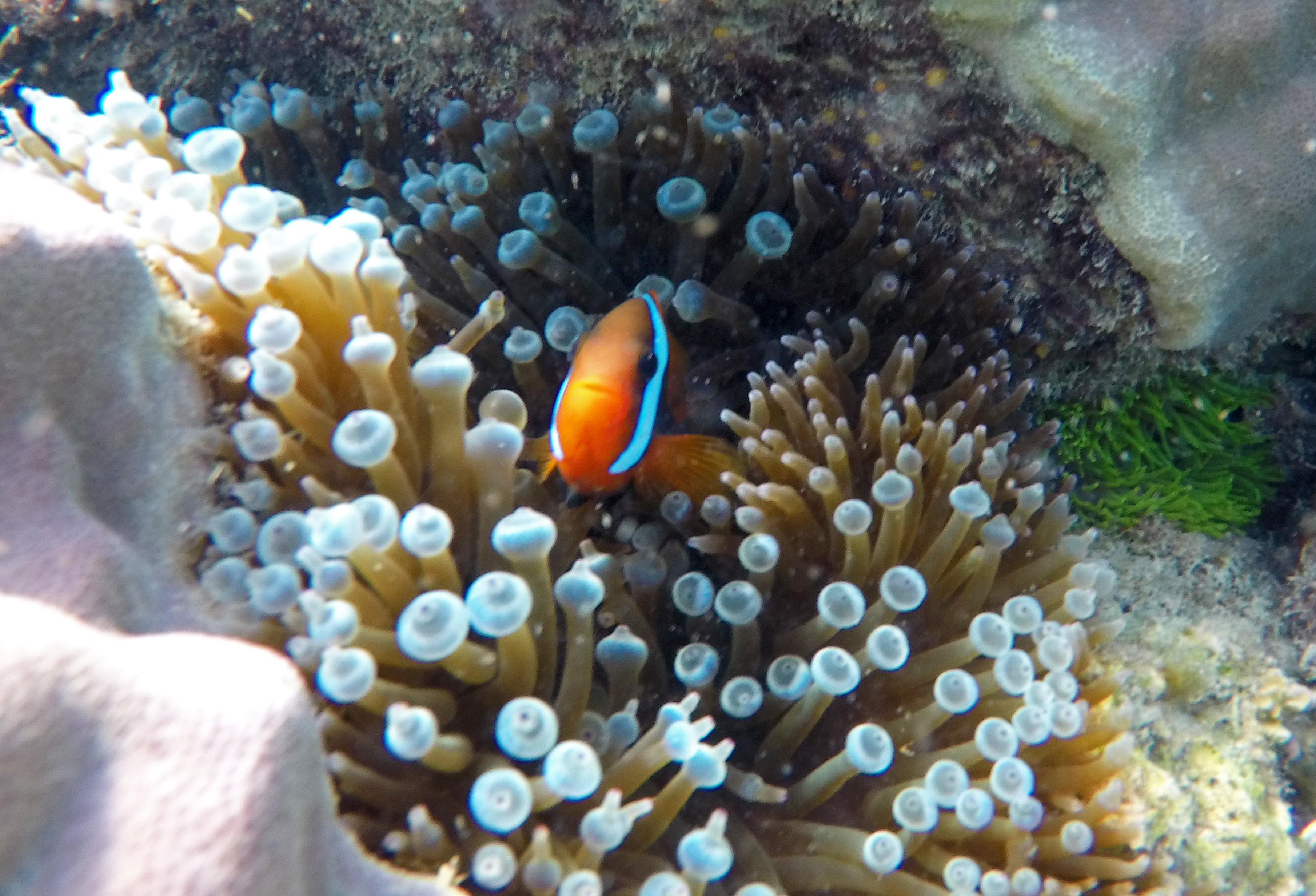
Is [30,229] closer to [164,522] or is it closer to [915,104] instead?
[164,522]

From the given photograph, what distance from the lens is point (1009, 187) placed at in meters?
2.19

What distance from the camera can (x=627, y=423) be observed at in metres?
1.77

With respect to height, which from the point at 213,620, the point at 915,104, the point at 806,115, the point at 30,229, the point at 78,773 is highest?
the point at 915,104

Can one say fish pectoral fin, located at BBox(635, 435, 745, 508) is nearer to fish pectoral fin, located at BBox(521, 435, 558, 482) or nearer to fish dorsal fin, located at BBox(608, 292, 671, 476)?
fish dorsal fin, located at BBox(608, 292, 671, 476)

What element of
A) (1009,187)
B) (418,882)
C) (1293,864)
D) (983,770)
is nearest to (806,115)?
(1009,187)

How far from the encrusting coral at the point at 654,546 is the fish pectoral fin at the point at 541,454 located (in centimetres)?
2

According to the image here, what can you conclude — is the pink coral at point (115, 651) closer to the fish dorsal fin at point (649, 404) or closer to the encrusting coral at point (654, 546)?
the encrusting coral at point (654, 546)

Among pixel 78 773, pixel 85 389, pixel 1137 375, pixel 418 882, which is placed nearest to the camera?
pixel 78 773

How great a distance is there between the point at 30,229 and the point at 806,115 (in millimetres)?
1783

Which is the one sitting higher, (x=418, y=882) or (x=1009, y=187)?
(x=1009, y=187)

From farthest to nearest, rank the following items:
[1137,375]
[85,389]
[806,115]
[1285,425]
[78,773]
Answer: [1285,425]
[1137,375]
[806,115]
[85,389]
[78,773]

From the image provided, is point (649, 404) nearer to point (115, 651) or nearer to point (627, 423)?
point (627, 423)

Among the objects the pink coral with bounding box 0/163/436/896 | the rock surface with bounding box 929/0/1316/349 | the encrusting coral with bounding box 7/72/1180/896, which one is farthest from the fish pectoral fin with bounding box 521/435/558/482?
the rock surface with bounding box 929/0/1316/349

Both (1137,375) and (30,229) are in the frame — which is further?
(1137,375)
